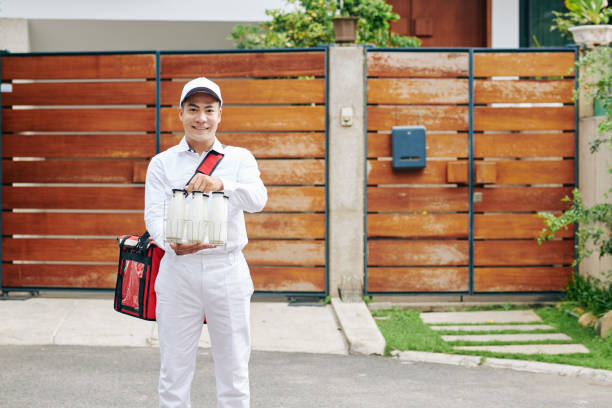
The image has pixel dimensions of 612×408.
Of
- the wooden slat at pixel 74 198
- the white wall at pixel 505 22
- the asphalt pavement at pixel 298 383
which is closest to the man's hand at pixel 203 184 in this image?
the asphalt pavement at pixel 298 383

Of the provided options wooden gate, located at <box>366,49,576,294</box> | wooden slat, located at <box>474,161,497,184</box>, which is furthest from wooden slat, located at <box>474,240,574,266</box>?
wooden slat, located at <box>474,161,497,184</box>

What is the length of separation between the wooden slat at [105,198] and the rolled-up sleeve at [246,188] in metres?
4.58

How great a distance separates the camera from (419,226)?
8.62 m

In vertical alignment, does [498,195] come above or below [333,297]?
above

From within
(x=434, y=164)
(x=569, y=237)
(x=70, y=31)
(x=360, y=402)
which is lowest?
(x=360, y=402)

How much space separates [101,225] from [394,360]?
3714 millimetres

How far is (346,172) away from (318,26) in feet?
12.4

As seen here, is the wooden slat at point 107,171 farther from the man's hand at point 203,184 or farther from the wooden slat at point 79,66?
the man's hand at point 203,184

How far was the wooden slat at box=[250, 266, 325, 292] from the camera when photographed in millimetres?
8609

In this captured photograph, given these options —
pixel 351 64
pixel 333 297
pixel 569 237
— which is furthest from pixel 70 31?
pixel 569 237

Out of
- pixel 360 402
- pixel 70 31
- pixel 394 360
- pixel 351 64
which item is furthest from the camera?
pixel 70 31

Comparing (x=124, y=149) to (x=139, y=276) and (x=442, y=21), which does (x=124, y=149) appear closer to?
(x=139, y=276)

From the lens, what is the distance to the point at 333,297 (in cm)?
860

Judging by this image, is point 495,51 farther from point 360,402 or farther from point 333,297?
point 360,402
